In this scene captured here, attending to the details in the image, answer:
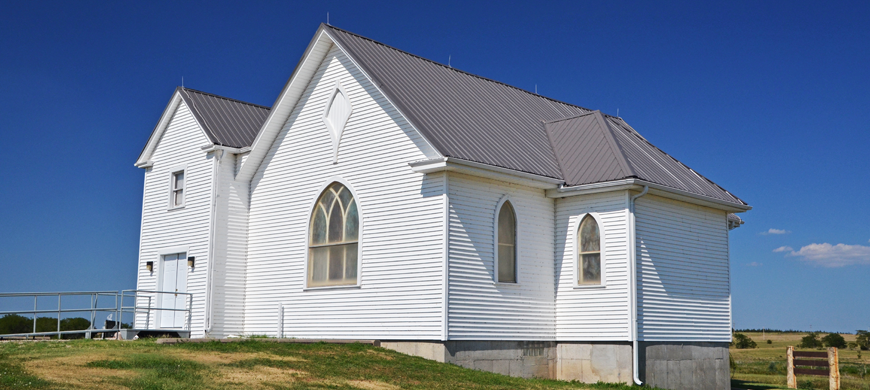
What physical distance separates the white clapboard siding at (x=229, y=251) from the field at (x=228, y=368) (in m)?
4.39

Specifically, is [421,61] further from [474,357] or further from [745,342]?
[745,342]

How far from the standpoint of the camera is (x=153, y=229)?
81.0 ft

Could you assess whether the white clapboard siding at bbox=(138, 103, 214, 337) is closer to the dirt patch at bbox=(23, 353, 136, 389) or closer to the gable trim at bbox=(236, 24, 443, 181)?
the gable trim at bbox=(236, 24, 443, 181)

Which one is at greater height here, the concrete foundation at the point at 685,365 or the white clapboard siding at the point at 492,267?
the white clapboard siding at the point at 492,267

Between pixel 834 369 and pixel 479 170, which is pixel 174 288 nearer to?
Answer: pixel 479 170

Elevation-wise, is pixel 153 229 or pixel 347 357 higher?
pixel 153 229

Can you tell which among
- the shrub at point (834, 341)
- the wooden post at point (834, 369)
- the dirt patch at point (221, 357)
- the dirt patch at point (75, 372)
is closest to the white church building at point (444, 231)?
the dirt patch at point (221, 357)

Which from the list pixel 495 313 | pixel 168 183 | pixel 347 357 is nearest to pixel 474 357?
pixel 495 313

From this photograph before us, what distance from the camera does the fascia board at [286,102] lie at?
21.2 meters

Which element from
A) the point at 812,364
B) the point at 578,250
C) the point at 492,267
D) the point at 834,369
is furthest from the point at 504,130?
the point at 812,364

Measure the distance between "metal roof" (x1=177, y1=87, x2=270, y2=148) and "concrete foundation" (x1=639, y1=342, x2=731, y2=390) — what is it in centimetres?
1199

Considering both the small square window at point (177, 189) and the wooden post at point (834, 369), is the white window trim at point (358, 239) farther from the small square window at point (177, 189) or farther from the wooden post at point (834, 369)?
the wooden post at point (834, 369)

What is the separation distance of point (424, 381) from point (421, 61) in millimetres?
11429

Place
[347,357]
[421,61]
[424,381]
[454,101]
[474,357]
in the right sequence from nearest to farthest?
[424,381], [347,357], [474,357], [454,101], [421,61]
